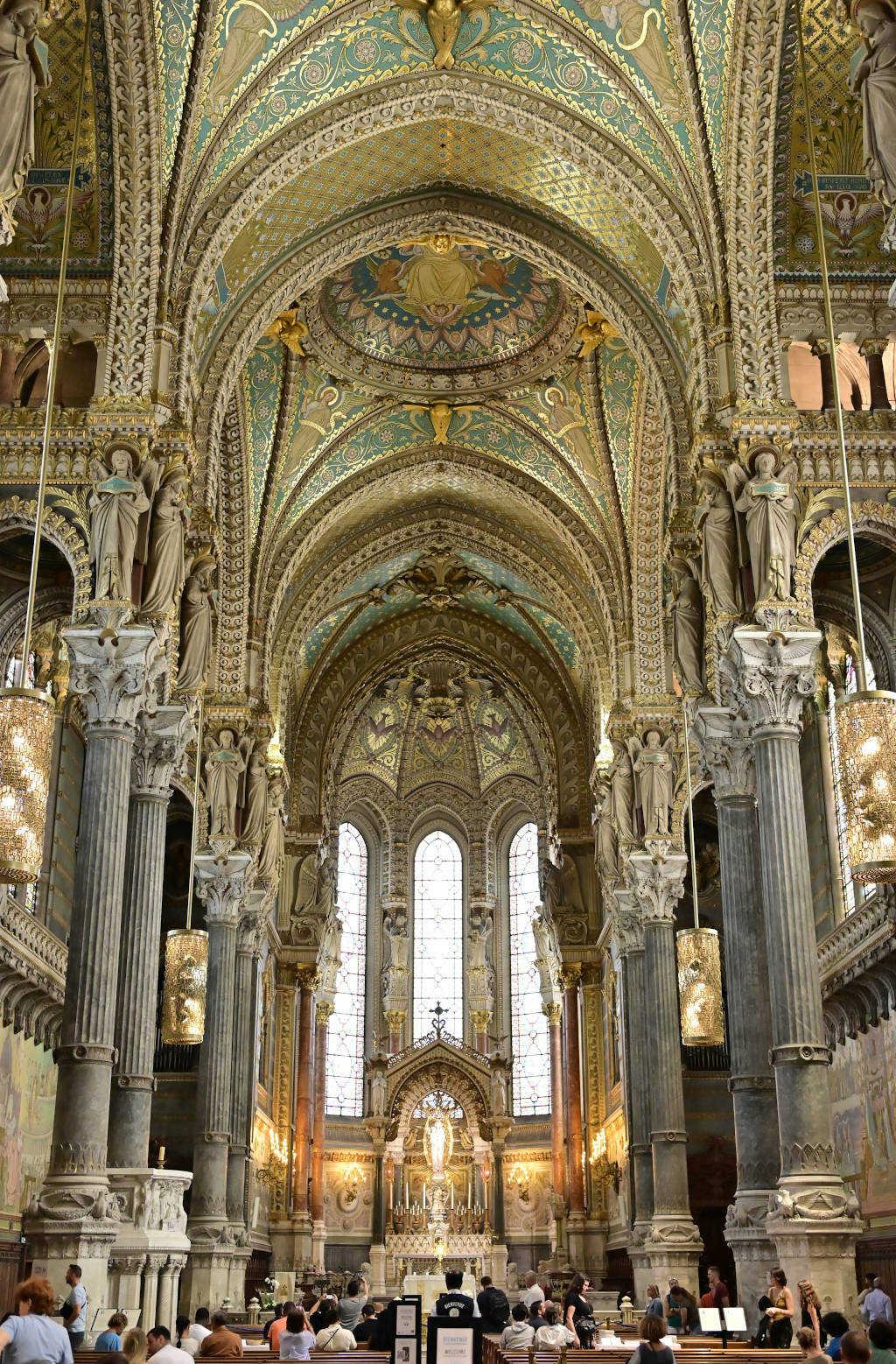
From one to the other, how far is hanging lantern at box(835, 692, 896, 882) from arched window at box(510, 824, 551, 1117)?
25.1 metres

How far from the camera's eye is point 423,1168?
110 feet

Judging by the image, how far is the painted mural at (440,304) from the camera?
74.6 feet

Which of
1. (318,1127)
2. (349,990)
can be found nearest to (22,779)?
(318,1127)

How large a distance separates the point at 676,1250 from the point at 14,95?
54.7ft

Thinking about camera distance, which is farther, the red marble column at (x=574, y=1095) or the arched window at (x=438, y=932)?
the arched window at (x=438, y=932)

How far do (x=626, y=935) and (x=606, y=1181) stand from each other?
698 centimetres

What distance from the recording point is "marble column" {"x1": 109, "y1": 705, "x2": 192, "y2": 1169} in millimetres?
14672

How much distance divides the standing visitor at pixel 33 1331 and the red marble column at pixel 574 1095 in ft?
80.7

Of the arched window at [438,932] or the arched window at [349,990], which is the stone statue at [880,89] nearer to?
the arched window at [349,990]

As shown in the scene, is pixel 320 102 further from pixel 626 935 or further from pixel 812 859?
pixel 626 935

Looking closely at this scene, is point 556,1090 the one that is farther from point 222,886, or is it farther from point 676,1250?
point 222,886

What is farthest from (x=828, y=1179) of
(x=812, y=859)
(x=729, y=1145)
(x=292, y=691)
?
(x=292, y=691)

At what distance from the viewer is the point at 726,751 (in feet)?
52.2

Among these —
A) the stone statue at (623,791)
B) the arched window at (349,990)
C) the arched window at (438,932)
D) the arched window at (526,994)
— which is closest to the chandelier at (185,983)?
the stone statue at (623,791)
